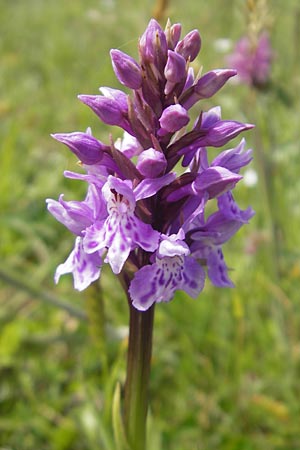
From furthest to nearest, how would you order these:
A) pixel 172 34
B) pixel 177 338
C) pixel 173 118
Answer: pixel 177 338
pixel 172 34
pixel 173 118

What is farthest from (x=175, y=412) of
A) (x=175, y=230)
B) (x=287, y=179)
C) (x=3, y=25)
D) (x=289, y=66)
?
(x=3, y=25)

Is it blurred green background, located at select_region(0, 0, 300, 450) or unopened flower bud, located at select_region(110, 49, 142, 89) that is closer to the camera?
unopened flower bud, located at select_region(110, 49, 142, 89)

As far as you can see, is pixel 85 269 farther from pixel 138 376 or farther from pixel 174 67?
pixel 174 67

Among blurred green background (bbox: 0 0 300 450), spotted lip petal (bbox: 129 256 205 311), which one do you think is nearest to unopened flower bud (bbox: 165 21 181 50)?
spotted lip petal (bbox: 129 256 205 311)

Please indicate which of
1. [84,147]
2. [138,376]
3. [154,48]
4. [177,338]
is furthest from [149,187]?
[177,338]

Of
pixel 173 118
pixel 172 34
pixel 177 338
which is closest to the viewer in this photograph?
pixel 173 118

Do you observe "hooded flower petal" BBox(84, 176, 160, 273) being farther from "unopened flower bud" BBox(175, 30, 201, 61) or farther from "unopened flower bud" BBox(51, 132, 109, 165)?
"unopened flower bud" BBox(175, 30, 201, 61)
